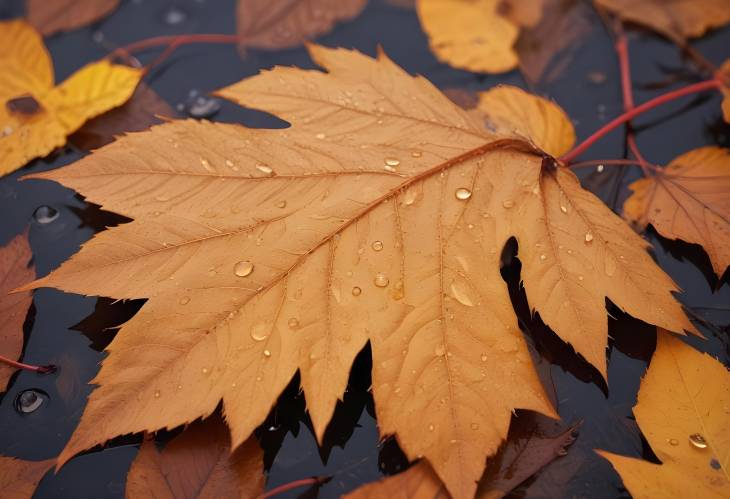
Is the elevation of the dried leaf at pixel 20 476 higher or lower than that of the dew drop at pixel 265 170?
lower

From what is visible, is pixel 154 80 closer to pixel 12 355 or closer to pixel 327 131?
pixel 327 131

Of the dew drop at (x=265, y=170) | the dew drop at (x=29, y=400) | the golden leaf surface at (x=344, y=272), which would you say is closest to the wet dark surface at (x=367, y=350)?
the dew drop at (x=29, y=400)

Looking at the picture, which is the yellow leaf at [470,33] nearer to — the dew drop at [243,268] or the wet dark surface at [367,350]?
the wet dark surface at [367,350]

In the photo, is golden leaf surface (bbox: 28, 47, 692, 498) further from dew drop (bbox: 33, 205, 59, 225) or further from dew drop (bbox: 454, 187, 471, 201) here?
dew drop (bbox: 33, 205, 59, 225)

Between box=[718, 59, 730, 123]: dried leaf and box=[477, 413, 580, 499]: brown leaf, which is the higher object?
box=[718, 59, 730, 123]: dried leaf

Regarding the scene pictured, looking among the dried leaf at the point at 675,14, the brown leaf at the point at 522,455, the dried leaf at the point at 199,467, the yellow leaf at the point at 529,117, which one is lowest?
the dried leaf at the point at 199,467

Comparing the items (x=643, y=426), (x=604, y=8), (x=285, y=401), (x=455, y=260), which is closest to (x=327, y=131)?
(x=455, y=260)

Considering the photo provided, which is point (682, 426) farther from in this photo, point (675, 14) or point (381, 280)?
point (675, 14)

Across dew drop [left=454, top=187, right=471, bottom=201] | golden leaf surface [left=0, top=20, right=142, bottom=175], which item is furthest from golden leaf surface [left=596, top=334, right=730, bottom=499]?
golden leaf surface [left=0, top=20, right=142, bottom=175]
